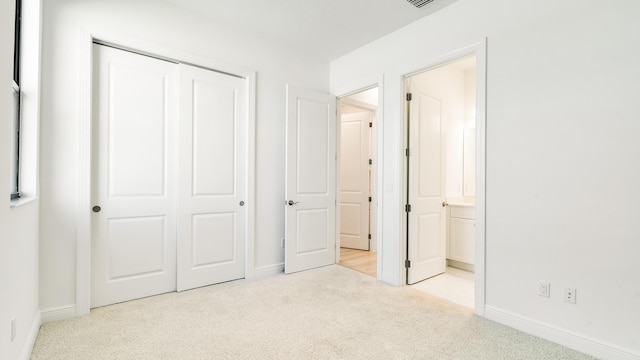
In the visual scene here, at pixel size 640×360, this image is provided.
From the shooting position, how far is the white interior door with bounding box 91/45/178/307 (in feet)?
8.28

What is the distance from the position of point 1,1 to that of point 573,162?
128 inches

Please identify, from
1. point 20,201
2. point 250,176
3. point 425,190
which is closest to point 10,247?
point 20,201

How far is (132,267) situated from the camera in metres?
2.66

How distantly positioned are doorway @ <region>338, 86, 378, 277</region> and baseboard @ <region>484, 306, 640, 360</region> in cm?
251

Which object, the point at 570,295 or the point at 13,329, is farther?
the point at 570,295

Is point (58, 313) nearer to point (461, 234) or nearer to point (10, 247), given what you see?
point (10, 247)

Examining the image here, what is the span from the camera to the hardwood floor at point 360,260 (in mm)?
3815

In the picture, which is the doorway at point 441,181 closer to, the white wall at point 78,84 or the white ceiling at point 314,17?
the white ceiling at point 314,17

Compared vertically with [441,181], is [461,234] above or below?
below

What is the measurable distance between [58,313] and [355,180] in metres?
4.03

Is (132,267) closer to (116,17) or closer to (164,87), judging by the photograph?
(164,87)

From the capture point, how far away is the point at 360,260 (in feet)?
14.1

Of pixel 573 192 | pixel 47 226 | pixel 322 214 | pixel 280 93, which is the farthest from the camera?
pixel 322 214

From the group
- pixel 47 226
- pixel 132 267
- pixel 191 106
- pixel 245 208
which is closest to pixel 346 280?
pixel 245 208
